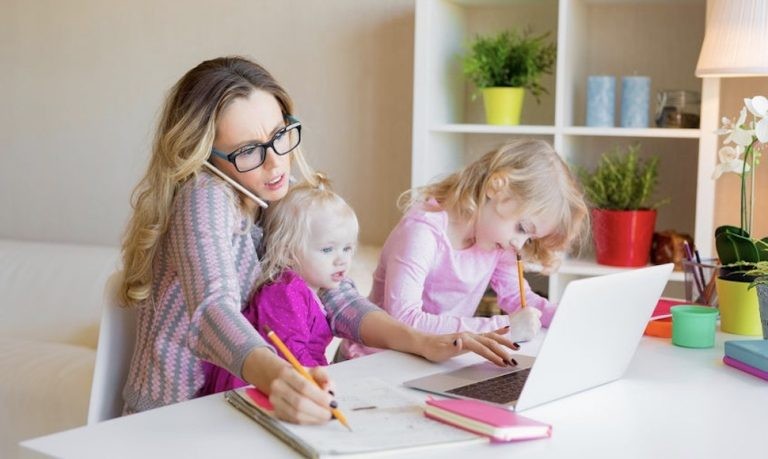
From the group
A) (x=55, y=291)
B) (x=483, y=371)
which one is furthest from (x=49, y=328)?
(x=483, y=371)

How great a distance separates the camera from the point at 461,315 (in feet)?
7.31

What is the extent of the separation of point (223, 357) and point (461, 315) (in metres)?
0.88

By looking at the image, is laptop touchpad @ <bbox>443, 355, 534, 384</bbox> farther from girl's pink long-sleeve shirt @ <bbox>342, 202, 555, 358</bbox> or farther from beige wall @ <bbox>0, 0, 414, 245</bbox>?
beige wall @ <bbox>0, 0, 414, 245</bbox>

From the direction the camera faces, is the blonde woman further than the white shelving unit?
No

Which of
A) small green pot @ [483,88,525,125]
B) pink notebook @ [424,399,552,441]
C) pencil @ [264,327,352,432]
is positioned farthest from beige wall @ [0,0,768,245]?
pencil @ [264,327,352,432]

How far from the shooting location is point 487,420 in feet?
4.11

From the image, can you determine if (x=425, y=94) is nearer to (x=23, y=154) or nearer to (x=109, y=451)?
(x=23, y=154)

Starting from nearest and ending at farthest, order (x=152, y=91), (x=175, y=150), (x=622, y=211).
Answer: (x=175, y=150) < (x=622, y=211) < (x=152, y=91)

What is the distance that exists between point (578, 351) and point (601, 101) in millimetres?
1671

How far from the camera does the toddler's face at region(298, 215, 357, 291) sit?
5.97 feet

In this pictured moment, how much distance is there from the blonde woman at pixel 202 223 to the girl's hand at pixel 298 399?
0.29m

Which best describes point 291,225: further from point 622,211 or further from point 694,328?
point 622,211

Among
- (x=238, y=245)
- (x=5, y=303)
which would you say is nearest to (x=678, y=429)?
(x=238, y=245)

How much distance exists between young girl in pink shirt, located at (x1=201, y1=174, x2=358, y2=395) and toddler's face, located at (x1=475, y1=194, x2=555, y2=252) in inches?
14.0
